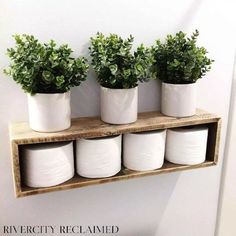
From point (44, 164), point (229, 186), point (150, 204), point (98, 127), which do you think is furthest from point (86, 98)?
point (229, 186)

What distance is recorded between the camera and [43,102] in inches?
26.6

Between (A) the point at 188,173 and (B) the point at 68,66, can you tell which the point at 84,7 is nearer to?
(B) the point at 68,66

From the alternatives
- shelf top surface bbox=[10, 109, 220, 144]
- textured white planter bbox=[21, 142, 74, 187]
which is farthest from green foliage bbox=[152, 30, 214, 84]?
textured white planter bbox=[21, 142, 74, 187]

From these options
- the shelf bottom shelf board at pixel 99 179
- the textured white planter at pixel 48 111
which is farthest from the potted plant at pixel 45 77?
the shelf bottom shelf board at pixel 99 179

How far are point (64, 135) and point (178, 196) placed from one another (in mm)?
525

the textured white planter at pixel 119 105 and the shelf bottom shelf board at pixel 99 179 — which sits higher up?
the textured white planter at pixel 119 105

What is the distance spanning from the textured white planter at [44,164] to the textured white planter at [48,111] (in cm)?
4

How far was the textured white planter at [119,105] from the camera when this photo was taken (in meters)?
0.73

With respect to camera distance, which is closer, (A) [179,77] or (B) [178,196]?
(A) [179,77]

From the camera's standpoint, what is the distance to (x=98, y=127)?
2.44ft

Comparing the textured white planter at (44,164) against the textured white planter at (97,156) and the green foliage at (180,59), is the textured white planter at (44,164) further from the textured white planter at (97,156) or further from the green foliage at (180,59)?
the green foliage at (180,59)

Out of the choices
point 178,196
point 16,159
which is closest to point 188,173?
point 178,196

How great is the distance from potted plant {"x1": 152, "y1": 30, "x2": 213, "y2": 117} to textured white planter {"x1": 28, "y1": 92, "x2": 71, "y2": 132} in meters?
0.28

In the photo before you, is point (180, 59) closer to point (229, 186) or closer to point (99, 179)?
point (99, 179)
